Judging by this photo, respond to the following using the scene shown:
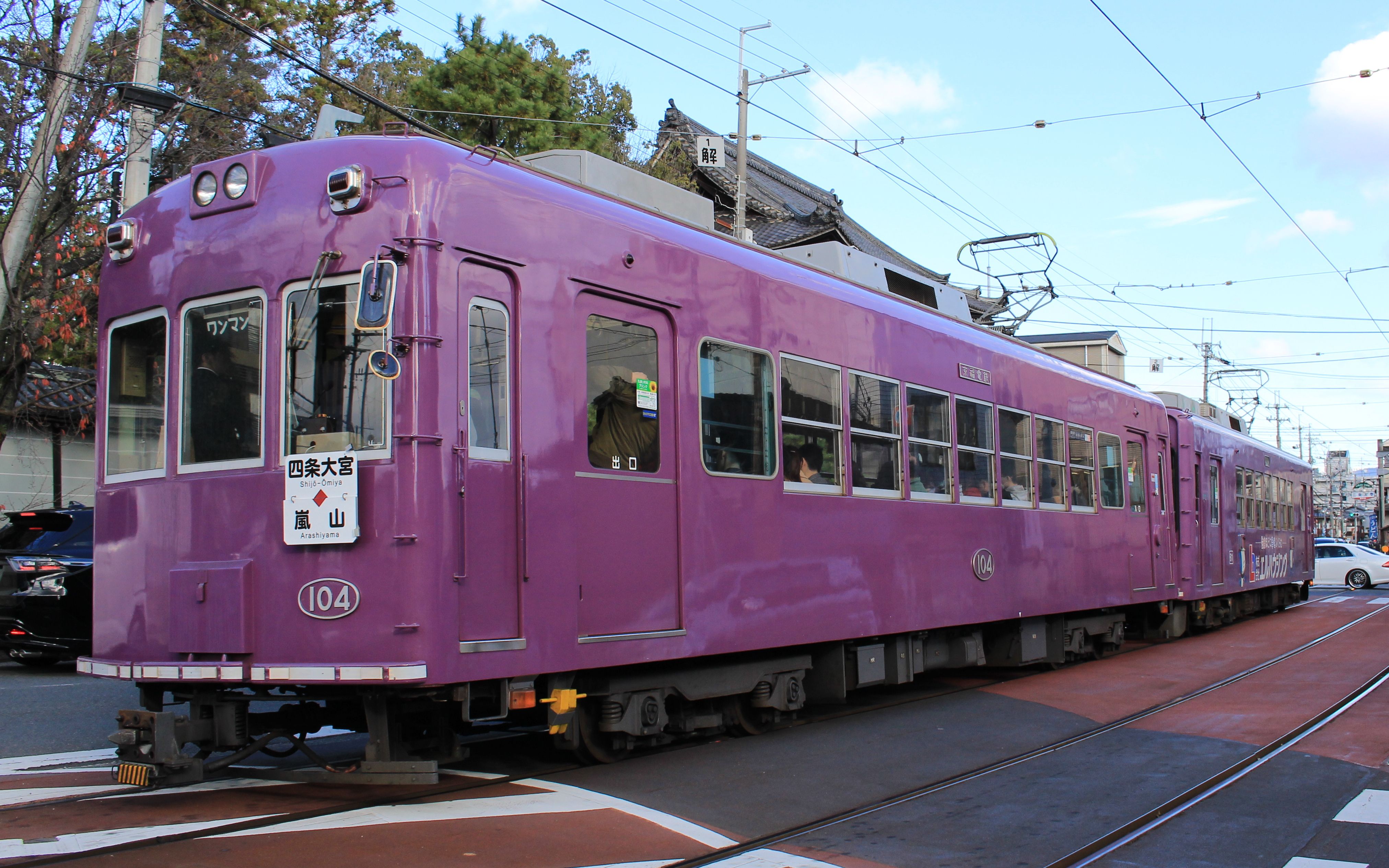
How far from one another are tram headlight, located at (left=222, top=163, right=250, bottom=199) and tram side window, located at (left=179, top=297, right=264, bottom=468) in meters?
0.59

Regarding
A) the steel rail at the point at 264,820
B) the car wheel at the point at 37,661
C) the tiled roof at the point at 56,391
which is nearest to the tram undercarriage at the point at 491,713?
the steel rail at the point at 264,820

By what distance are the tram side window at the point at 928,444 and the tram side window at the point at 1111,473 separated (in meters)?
4.18

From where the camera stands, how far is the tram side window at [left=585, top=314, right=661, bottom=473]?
260 inches

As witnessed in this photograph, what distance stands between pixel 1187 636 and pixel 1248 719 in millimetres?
9133

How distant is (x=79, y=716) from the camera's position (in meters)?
9.04

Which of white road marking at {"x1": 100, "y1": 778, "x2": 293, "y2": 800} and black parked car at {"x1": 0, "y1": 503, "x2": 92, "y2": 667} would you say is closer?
white road marking at {"x1": 100, "y1": 778, "x2": 293, "y2": 800}

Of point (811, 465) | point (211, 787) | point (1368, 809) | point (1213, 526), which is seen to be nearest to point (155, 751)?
point (211, 787)

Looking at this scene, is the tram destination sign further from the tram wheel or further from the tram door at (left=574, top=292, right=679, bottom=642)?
the tram wheel

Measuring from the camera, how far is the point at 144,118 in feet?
37.8

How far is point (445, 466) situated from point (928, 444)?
537 centimetres

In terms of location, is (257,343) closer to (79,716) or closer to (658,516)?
(658,516)

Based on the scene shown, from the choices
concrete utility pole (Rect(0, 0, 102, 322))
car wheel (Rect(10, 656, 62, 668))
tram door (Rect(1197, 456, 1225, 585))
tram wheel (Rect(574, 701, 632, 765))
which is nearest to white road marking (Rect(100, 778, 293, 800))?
tram wheel (Rect(574, 701, 632, 765))

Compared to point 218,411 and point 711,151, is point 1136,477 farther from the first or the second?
point 218,411

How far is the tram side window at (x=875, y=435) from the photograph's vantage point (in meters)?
8.95
